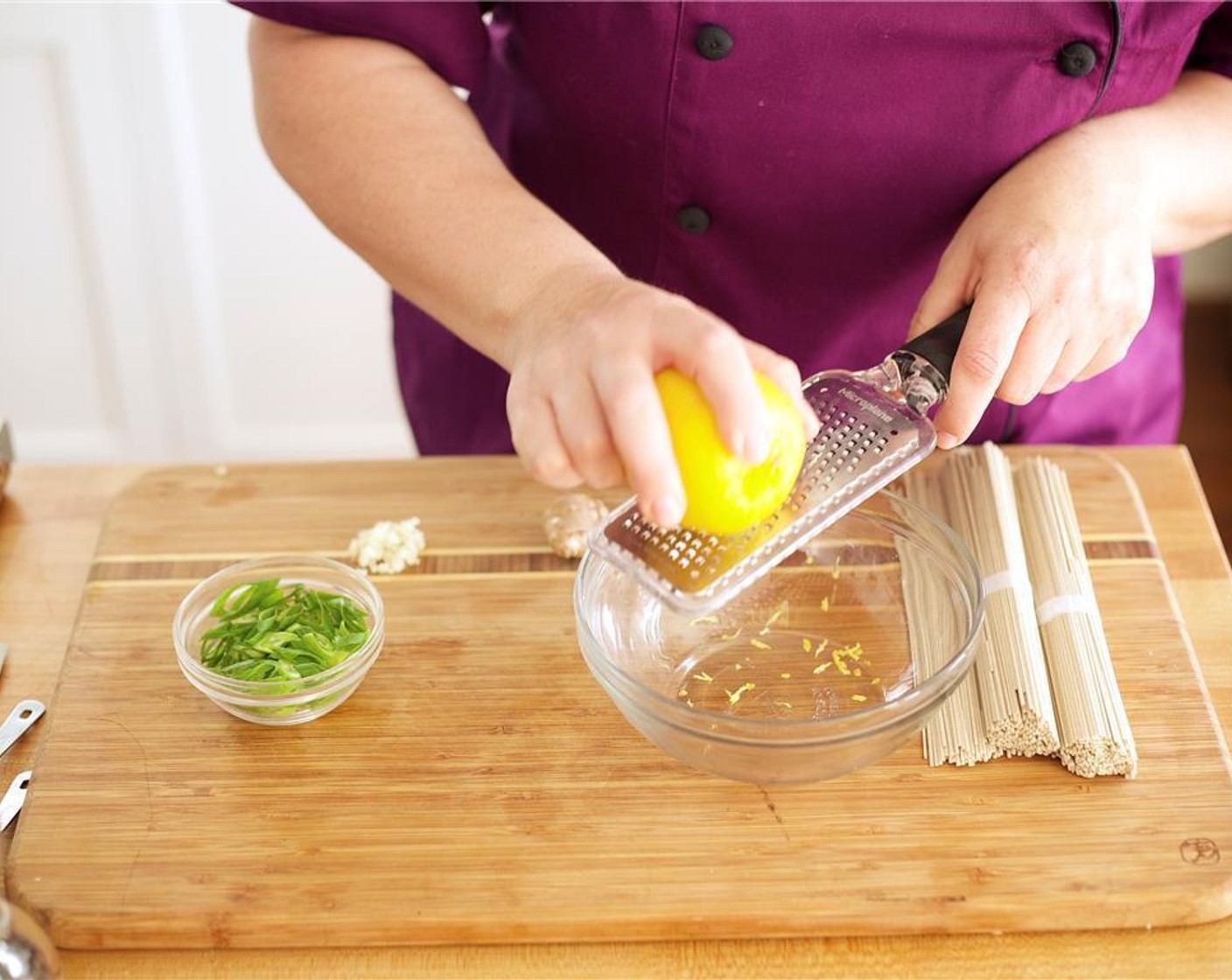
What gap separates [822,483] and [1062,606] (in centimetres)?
28

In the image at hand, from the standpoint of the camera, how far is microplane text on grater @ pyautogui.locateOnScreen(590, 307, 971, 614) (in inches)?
37.3

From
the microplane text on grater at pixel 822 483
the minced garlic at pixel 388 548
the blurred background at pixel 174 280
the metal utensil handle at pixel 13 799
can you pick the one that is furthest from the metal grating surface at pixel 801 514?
the blurred background at pixel 174 280

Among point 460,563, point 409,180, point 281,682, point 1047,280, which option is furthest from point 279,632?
point 1047,280

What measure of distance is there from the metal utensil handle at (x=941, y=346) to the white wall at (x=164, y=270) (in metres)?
1.79

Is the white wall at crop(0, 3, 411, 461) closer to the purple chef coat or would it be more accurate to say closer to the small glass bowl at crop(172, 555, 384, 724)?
the purple chef coat

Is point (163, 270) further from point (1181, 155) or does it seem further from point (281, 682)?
point (1181, 155)

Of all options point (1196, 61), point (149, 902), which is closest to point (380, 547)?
point (149, 902)

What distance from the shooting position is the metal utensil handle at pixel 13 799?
1.02 metres

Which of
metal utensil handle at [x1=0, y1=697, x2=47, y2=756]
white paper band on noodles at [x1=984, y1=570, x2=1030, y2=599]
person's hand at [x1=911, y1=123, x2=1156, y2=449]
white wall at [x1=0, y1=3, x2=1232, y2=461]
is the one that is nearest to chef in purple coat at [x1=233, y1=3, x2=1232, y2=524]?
person's hand at [x1=911, y1=123, x2=1156, y2=449]

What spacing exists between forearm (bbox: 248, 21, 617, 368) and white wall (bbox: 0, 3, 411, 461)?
129 cm

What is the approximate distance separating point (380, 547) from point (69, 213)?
1.70m

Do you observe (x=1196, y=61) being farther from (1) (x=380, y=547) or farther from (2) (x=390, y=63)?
(1) (x=380, y=547)

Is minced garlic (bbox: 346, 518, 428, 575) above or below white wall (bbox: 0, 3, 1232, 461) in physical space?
above

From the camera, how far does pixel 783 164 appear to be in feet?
4.24
